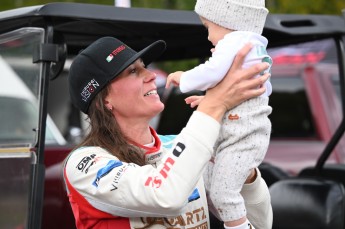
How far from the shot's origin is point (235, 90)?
2.84m

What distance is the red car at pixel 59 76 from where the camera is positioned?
345 cm

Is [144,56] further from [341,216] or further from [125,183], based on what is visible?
[341,216]

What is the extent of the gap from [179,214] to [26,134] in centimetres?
118

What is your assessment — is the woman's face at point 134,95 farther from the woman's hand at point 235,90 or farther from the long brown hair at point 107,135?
the woman's hand at point 235,90

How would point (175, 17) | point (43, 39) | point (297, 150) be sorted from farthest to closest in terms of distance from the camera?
1. point (297, 150)
2. point (175, 17)
3. point (43, 39)

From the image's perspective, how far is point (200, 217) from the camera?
10.2 feet

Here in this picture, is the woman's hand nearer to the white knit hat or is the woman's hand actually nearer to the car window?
the white knit hat

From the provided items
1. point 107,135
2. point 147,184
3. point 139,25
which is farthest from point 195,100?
point 139,25

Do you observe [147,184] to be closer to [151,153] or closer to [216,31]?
[151,153]

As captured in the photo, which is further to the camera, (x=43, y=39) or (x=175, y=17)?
(x=175, y=17)

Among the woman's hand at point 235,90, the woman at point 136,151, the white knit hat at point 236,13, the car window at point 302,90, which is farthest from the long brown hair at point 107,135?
the car window at point 302,90

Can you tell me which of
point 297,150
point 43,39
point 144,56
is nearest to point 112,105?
point 144,56

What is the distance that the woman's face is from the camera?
3.14m

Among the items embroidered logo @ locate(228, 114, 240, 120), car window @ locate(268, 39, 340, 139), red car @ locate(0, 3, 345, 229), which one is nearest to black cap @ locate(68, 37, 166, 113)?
red car @ locate(0, 3, 345, 229)
